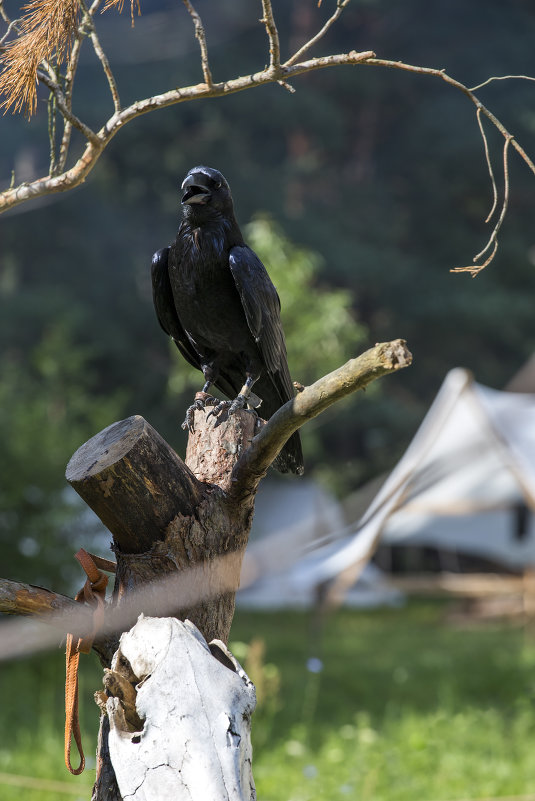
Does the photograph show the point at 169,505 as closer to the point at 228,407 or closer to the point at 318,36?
the point at 228,407

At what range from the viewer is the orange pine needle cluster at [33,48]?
1439mm

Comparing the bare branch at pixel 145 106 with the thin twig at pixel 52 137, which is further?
the thin twig at pixel 52 137

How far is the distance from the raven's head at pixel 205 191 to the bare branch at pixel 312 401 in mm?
822

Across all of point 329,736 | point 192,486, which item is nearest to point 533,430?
Result: point 329,736

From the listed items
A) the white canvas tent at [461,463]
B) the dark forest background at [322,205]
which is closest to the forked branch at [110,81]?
the white canvas tent at [461,463]

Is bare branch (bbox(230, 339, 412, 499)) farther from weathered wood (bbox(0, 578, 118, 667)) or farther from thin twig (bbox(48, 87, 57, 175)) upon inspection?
thin twig (bbox(48, 87, 57, 175))

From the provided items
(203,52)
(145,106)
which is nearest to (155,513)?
(145,106)

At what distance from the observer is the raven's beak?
6.43 feet

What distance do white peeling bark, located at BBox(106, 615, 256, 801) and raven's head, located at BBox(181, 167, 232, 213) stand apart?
112 centimetres

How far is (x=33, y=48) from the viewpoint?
4.72ft

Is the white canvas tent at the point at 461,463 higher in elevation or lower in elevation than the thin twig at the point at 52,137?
lower

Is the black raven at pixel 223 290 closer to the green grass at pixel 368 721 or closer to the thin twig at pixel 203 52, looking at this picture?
the thin twig at pixel 203 52

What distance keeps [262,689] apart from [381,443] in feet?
34.7

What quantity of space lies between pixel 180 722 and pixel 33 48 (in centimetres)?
113
